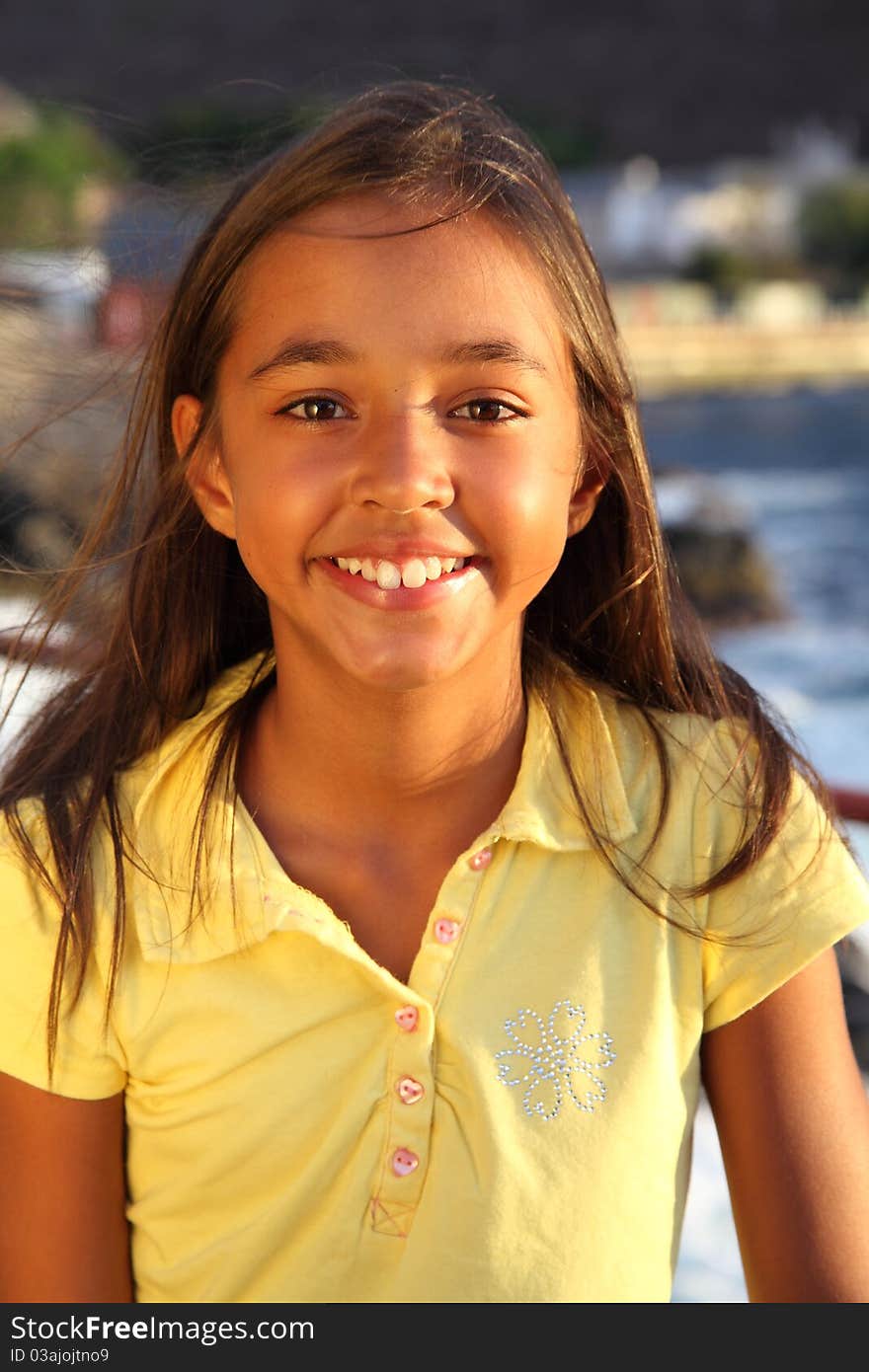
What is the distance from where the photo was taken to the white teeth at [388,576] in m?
0.79

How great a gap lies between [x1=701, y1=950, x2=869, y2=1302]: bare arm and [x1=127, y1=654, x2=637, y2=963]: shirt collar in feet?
0.40

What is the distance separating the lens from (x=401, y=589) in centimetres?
80

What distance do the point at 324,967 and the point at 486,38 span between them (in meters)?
45.7

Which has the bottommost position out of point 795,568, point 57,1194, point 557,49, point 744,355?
point 57,1194

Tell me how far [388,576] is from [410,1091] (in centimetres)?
24

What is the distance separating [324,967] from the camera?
0.82m

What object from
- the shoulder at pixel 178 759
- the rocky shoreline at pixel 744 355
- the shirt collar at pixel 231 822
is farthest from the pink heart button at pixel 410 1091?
the rocky shoreline at pixel 744 355

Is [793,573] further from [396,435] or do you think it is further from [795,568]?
[396,435]

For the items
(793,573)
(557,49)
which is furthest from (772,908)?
(557,49)

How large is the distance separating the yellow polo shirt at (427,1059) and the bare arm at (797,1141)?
0.07 feet

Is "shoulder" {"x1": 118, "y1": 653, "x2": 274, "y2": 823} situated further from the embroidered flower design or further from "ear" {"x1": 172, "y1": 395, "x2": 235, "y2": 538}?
the embroidered flower design

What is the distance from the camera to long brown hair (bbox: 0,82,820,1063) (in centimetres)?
82

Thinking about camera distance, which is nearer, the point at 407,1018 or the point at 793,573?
the point at 407,1018

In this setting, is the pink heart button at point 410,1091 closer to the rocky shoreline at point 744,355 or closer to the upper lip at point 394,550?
the upper lip at point 394,550
